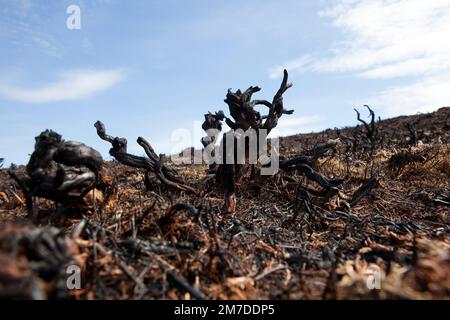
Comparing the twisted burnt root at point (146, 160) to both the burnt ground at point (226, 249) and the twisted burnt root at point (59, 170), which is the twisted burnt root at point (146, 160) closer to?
the burnt ground at point (226, 249)

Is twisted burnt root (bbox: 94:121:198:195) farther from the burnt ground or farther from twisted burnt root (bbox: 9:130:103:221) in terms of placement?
twisted burnt root (bbox: 9:130:103:221)

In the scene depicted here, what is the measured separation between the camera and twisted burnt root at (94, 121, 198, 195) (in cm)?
494

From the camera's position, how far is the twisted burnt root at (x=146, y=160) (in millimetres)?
4941

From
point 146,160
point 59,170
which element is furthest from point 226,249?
point 146,160

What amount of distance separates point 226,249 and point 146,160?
274 centimetres

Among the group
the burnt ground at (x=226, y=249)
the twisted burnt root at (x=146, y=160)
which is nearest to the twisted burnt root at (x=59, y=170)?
the burnt ground at (x=226, y=249)

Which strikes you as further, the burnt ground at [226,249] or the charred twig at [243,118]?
the charred twig at [243,118]

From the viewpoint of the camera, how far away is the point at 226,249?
264 centimetres

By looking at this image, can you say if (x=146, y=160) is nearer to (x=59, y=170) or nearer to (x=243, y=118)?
(x=243, y=118)

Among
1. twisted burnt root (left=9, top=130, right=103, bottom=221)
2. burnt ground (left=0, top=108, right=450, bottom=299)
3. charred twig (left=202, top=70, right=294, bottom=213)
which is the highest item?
charred twig (left=202, top=70, right=294, bottom=213)

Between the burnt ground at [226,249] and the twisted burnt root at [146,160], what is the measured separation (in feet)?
0.59

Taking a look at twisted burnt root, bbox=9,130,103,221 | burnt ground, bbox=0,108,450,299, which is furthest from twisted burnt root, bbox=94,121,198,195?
twisted burnt root, bbox=9,130,103,221

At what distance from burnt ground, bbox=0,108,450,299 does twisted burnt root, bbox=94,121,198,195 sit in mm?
178
